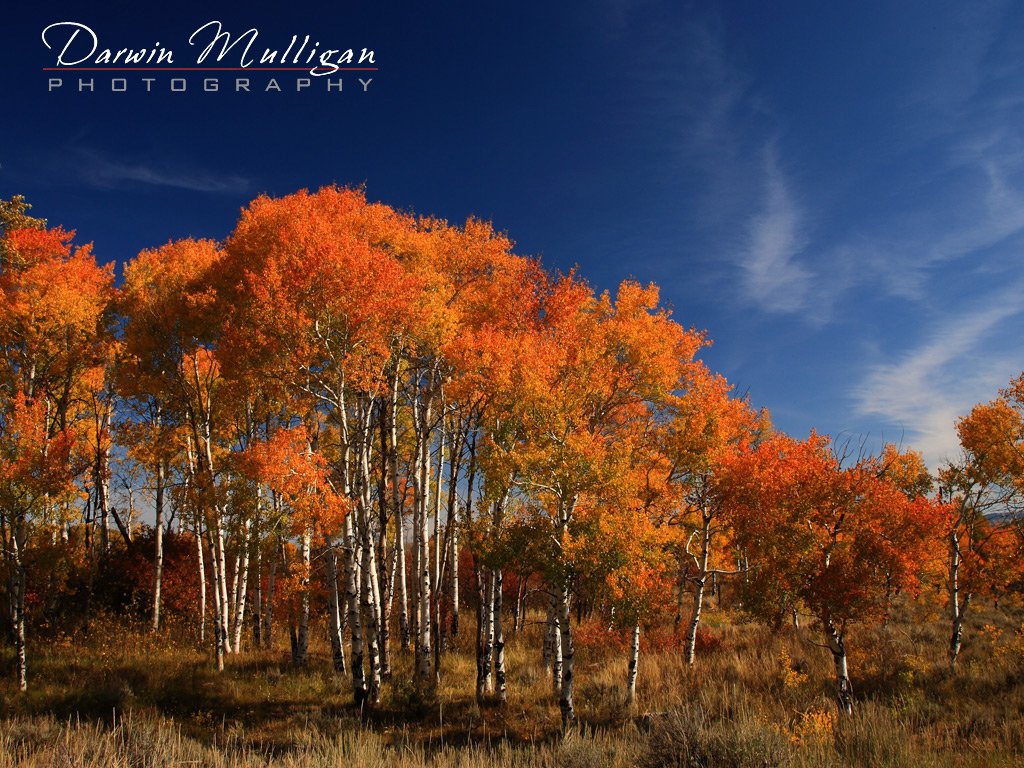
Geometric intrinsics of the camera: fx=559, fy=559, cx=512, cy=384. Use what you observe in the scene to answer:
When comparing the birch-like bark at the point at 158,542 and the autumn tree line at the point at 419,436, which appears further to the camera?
the birch-like bark at the point at 158,542

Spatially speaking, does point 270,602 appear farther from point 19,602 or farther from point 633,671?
point 633,671

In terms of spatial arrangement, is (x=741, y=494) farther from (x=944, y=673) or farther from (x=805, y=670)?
(x=944, y=673)

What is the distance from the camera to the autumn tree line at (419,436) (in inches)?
538

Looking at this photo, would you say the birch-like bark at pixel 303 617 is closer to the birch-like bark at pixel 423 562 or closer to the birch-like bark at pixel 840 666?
the birch-like bark at pixel 423 562

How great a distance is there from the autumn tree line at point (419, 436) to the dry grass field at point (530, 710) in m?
1.09

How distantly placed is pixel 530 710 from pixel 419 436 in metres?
8.32

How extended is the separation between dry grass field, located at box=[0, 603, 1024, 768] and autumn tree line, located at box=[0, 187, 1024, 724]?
1.09m

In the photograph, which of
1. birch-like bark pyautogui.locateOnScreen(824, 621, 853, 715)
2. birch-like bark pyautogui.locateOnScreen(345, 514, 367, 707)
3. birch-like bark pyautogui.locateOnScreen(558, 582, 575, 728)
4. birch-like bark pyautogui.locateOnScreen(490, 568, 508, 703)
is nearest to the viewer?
birch-like bark pyautogui.locateOnScreen(558, 582, 575, 728)

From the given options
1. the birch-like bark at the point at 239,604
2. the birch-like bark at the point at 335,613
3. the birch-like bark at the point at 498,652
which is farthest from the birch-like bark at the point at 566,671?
the birch-like bark at the point at 239,604

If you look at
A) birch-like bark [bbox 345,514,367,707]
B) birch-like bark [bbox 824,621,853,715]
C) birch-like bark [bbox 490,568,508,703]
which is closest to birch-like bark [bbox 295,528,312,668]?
birch-like bark [bbox 345,514,367,707]

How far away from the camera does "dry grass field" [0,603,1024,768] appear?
738 centimetres

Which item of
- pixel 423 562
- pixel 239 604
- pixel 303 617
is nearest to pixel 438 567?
pixel 423 562

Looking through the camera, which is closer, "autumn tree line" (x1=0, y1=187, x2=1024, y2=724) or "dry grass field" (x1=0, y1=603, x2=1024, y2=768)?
"dry grass field" (x1=0, y1=603, x2=1024, y2=768)

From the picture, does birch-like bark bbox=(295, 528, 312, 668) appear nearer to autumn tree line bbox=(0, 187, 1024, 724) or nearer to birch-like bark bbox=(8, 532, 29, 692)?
autumn tree line bbox=(0, 187, 1024, 724)
